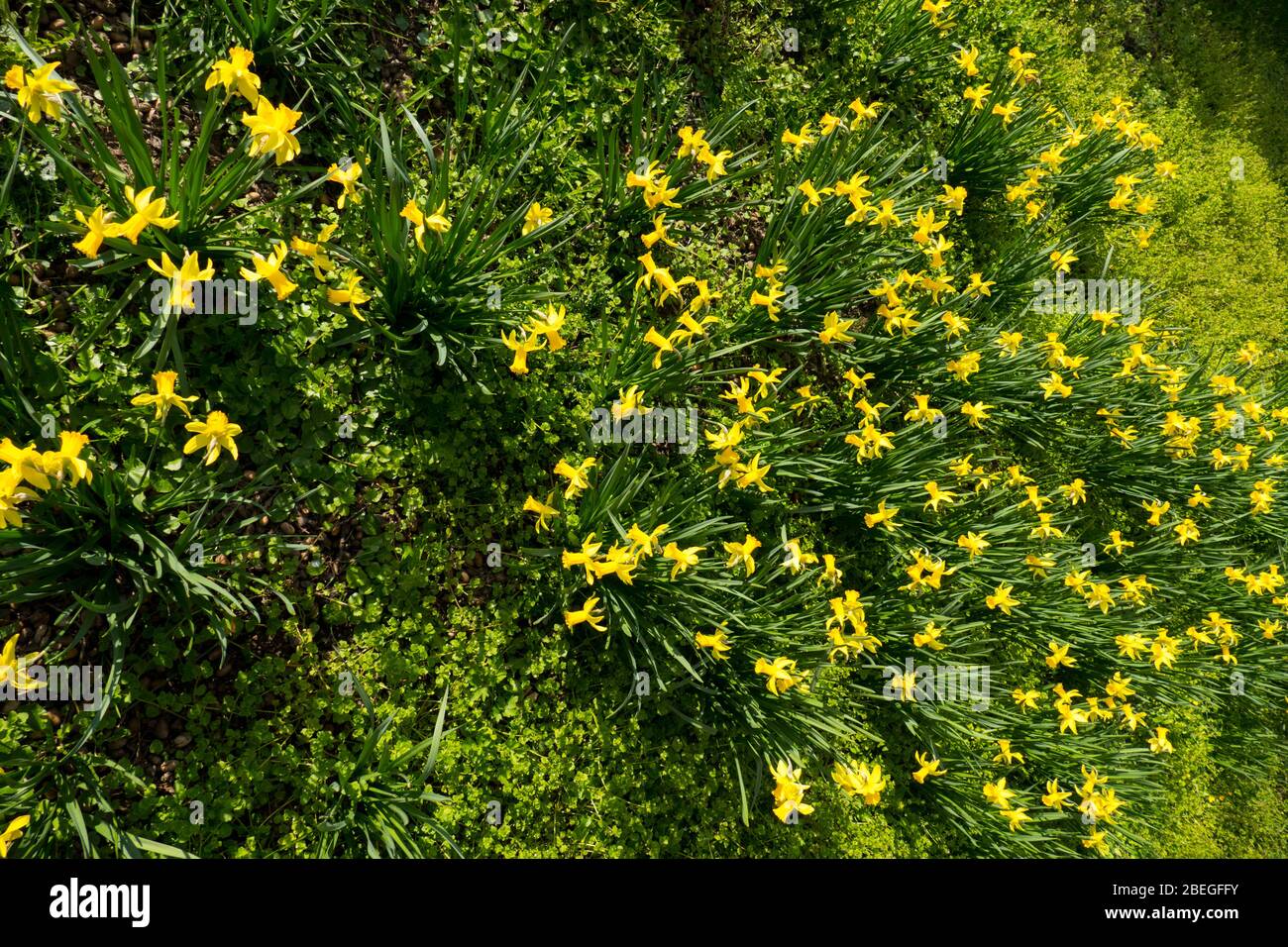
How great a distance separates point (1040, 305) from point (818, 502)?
7.01 ft

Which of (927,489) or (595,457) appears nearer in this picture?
(595,457)

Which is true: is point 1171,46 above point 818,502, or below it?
above

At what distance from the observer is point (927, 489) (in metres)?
2.93

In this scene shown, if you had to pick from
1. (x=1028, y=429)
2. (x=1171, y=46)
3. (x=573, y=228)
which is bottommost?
(x=1028, y=429)

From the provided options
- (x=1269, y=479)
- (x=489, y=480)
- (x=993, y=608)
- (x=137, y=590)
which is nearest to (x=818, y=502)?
(x=993, y=608)

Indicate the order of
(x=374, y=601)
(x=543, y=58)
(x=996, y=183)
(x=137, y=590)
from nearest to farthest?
(x=137, y=590)
(x=374, y=601)
(x=543, y=58)
(x=996, y=183)

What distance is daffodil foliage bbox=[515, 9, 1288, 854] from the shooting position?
254cm

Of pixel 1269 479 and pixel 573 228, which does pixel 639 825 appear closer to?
pixel 573 228

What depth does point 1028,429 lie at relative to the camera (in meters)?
3.88

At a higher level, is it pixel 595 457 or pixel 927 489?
pixel 595 457

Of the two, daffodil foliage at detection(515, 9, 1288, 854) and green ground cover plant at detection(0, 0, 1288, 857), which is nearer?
green ground cover plant at detection(0, 0, 1288, 857)

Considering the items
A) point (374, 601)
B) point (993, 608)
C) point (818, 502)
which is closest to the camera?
point (374, 601)

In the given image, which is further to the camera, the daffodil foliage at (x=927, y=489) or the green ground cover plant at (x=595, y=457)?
the daffodil foliage at (x=927, y=489)

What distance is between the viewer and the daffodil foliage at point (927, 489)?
8.33 feet
